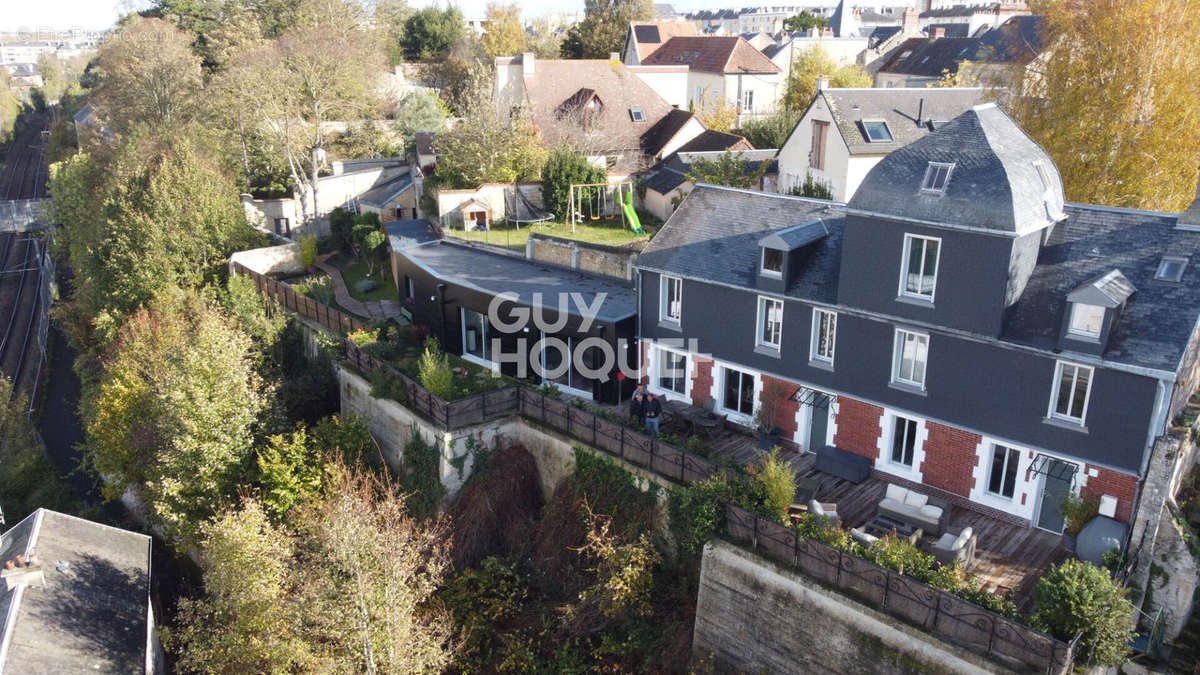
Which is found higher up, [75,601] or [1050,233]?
[1050,233]

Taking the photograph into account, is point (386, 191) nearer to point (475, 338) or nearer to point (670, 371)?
point (475, 338)

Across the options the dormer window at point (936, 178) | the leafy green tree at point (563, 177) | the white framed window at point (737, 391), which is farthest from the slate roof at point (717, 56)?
the dormer window at point (936, 178)

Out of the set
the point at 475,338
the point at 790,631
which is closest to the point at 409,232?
the point at 475,338

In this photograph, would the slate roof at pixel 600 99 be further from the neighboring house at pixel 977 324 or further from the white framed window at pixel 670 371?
the neighboring house at pixel 977 324

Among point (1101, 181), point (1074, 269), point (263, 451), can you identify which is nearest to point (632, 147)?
point (1101, 181)

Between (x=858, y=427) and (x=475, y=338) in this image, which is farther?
(x=475, y=338)

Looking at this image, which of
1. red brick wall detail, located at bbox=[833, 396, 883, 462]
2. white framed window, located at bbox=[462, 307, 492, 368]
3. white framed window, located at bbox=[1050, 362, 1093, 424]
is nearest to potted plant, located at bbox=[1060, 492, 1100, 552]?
white framed window, located at bbox=[1050, 362, 1093, 424]
